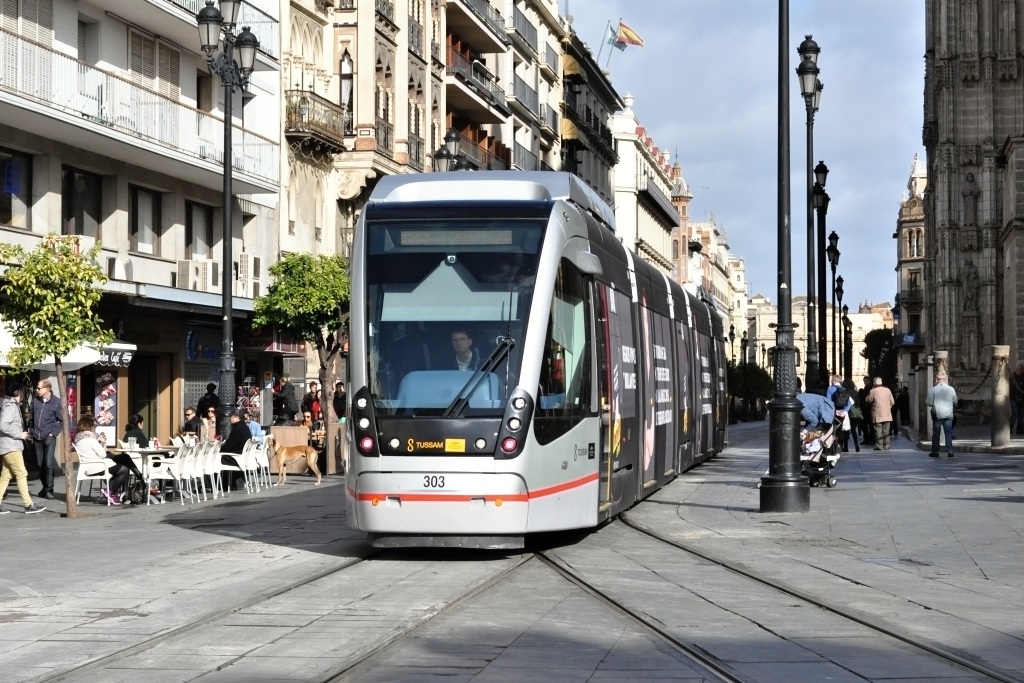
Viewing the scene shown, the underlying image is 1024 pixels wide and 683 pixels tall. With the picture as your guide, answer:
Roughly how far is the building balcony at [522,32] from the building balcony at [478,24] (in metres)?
1.82

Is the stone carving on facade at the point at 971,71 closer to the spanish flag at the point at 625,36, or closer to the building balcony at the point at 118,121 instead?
the spanish flag at the point at 625,36

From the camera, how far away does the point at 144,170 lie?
33.9 metres

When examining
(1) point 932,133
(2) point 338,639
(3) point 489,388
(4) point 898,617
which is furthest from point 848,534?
(1) point 932,133

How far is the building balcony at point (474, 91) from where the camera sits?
5597cm

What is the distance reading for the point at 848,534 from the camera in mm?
17125

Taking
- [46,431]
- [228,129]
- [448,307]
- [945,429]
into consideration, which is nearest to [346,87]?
[228,129]

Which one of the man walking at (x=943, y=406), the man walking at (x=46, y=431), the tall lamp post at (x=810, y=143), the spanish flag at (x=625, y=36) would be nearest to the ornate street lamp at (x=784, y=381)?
the tall lamp post at (x=810, y=143)

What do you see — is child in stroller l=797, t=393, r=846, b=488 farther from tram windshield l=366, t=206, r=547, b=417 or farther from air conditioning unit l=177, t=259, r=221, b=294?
air conditioning unit l=177, t=259, r=221, b=294

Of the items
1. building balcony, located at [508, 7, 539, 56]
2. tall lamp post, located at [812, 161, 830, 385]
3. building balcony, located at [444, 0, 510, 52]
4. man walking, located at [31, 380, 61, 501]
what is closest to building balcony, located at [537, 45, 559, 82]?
building balcony, located at [508, 7, 539, 56]

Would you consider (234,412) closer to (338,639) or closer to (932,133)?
(338,639)

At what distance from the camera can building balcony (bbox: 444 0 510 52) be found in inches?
2218

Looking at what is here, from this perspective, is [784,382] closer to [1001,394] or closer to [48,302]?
[48,302]

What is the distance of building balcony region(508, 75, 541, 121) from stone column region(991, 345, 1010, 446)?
34466mm

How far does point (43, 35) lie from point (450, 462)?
61.4 ft
